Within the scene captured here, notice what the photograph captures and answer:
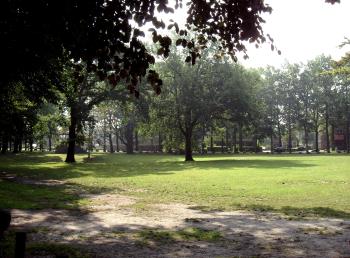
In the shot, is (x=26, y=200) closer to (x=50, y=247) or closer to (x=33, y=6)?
(x=50, y=247)

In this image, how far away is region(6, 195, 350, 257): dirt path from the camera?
8703 millimetres

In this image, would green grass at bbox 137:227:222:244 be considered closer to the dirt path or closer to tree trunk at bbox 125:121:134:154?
the dirt path

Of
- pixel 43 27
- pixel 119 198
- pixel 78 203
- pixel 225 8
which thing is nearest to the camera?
pixel 43 27

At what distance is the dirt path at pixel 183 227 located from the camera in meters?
8.70

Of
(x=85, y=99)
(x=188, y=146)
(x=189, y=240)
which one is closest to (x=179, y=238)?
(x=189, y=240)

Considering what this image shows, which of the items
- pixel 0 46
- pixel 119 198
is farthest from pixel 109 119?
pixel 0 46

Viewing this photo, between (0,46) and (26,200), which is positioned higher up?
(0,46)

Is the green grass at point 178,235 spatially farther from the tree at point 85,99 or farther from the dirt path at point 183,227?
the tree at point 85,99

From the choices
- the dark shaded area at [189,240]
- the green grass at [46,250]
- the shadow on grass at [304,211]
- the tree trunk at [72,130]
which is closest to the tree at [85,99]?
the tree trunk at [72,130]

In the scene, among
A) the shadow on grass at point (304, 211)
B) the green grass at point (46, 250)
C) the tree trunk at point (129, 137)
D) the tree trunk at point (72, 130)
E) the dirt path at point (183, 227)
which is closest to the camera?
the green grass at point (46, 250)

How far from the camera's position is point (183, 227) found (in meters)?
11.3

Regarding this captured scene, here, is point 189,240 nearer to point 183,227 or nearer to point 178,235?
point 178,235

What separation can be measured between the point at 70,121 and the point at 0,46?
4120 centimetres

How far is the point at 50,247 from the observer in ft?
29.3
